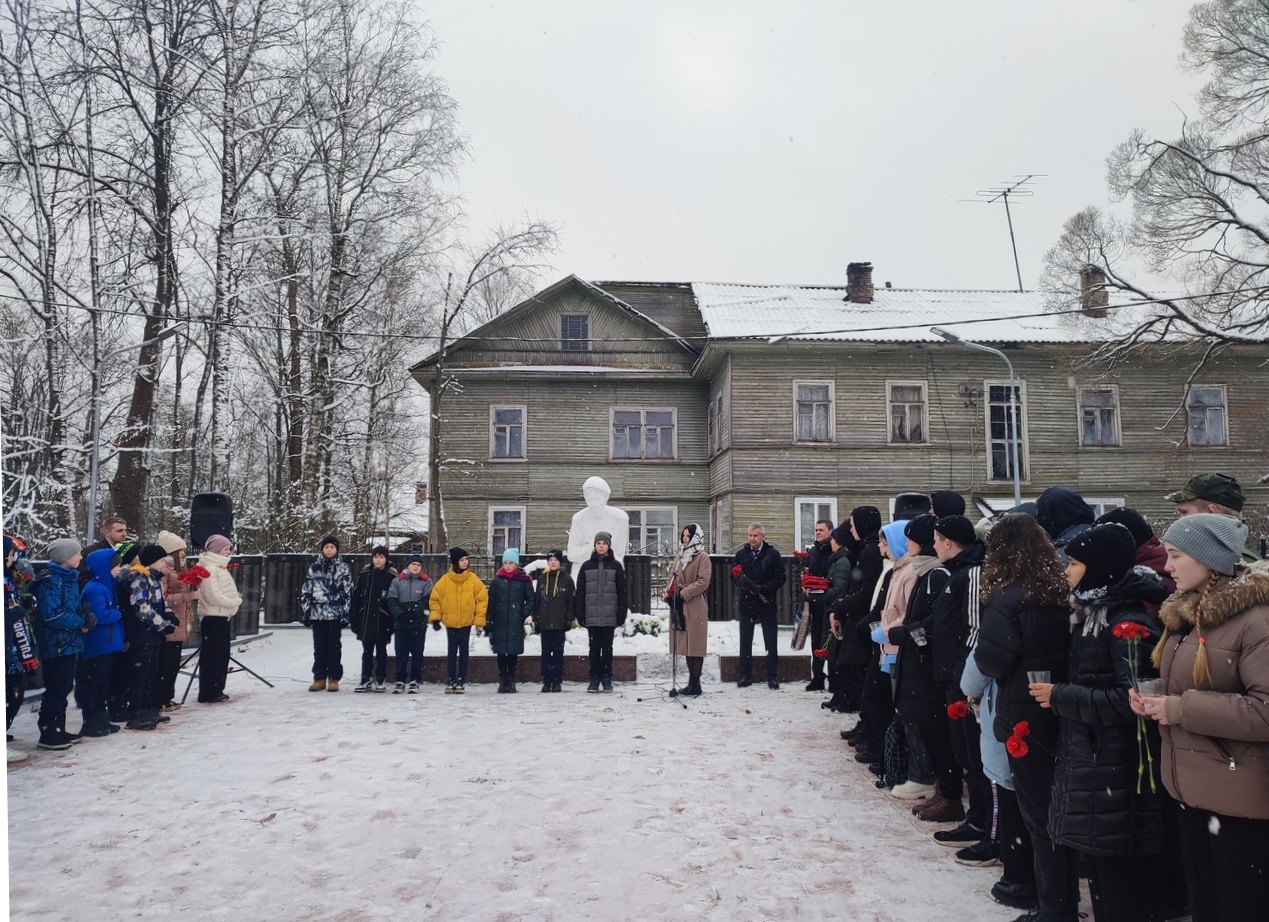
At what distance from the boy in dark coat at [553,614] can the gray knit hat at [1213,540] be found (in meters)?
7.82

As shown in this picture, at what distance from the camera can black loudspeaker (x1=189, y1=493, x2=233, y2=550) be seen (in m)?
12.4

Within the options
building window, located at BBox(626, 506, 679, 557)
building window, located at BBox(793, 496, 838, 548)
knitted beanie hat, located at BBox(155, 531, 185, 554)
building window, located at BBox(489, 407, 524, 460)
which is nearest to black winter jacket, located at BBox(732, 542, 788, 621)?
knitted beanie hat, located at BBox(155, 531, 185, 554)

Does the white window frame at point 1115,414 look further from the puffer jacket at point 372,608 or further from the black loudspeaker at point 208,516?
the black loudspeaker at point 208,516

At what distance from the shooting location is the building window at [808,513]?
23.7 m

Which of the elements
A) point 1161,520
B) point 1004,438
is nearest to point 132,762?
point 1004,438

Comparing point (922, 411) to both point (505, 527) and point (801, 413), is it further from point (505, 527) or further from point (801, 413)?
point (505, 527)

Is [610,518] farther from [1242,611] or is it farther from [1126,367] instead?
[1126,367]

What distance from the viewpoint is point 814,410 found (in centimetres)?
2425

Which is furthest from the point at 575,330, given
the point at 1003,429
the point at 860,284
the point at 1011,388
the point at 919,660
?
the point at 919,660

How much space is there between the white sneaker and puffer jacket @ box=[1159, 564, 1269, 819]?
303 cm

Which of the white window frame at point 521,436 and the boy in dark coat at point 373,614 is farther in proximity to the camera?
the white window frame at point 521,436

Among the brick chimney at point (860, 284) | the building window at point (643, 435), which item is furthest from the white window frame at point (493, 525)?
the brick chimney at point (860, 284)

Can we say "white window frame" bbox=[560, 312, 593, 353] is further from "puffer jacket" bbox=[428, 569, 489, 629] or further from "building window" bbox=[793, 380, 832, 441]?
"puffer jacket" bbox=[428, 569, 489, 629]

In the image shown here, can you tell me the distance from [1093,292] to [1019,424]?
4.90m
